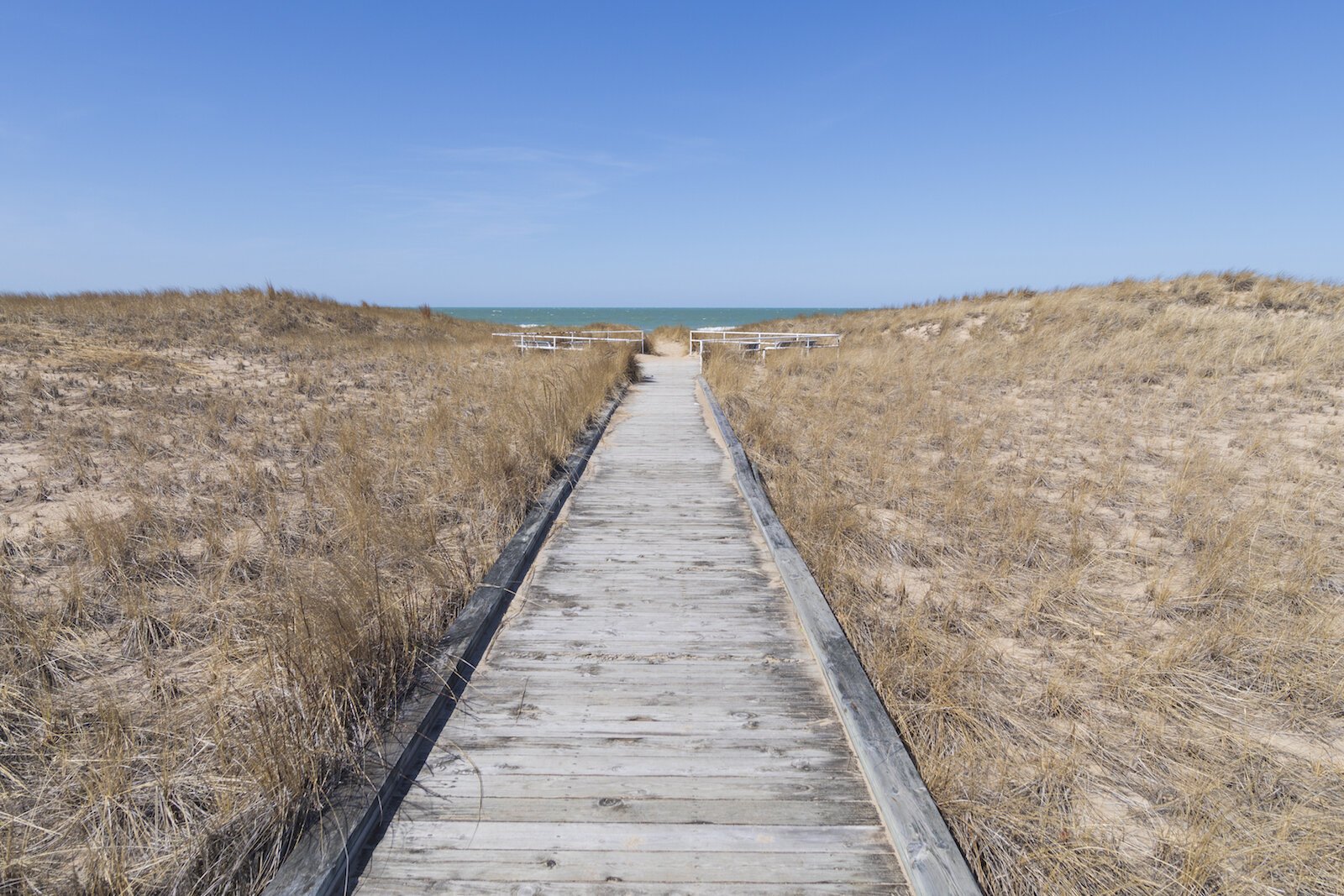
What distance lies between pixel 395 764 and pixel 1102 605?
4530mm

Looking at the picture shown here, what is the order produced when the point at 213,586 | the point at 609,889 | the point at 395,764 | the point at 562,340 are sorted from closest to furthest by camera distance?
the point at 609,889 < the point at 395,764 < the point at 213,586 < the point at 562,340

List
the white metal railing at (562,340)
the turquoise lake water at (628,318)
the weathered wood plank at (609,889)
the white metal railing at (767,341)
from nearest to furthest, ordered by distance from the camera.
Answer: the weathered wood plank at (609,889)
the white metal railing at (767,341)
the white metal railing at (562,340)
the turquoise lake water at (628,318)

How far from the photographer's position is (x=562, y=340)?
19234 mm

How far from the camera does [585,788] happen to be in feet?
7.29

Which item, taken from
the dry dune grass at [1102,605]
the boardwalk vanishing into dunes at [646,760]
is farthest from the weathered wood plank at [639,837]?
the dry dune grass at [1102,605]

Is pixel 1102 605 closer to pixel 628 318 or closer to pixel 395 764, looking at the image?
pixel 395 764

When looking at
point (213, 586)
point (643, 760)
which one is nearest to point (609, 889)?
point (643, 760)

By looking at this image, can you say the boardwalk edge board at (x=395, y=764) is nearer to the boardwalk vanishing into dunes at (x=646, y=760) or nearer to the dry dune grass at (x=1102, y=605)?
the boardwalk vanishing into dunes at (x=646, y=760)

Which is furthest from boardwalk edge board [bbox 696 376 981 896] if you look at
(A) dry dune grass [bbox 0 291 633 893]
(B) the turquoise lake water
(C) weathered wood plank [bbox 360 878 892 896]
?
(B) the turquoise lake water

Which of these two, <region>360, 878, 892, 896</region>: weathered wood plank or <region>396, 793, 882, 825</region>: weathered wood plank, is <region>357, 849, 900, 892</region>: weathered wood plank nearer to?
<region>360, 878, 892, 896</region>: weathered wood plank

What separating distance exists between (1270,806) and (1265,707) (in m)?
0.96

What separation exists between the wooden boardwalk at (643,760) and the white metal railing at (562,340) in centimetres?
1290

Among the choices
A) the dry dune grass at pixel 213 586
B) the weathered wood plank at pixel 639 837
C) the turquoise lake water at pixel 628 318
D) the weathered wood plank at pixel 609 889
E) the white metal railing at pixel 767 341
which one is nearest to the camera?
the weathered wood plank at pixel 609 889

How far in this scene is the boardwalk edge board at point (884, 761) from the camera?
185 cm
